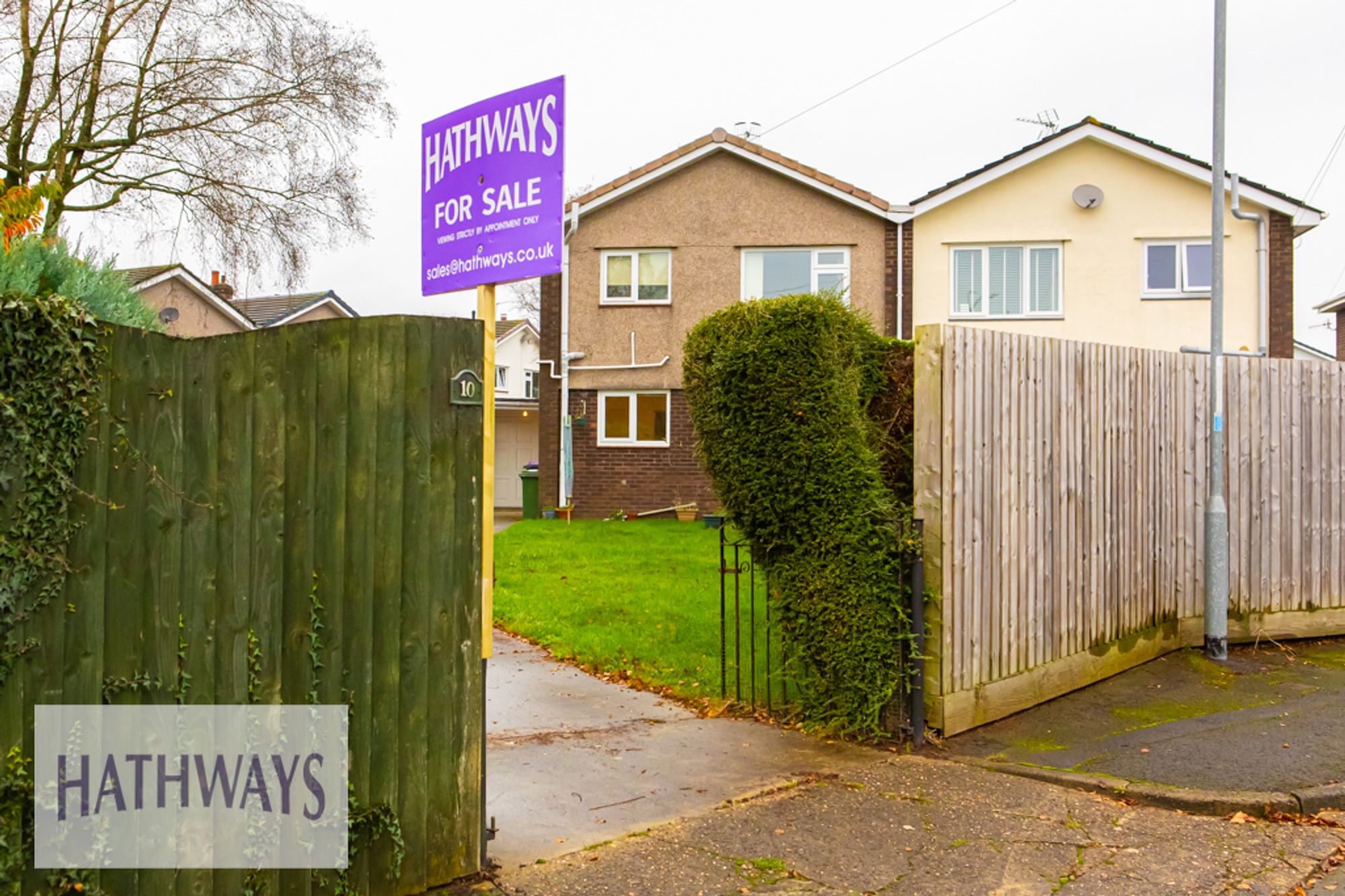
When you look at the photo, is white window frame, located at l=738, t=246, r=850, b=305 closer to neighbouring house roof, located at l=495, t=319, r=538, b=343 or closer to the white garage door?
the white garage door

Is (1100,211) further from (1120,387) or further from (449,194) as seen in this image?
(449,194)

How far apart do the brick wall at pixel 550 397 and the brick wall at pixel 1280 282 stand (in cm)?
1350

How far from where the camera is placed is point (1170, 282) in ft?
66.0

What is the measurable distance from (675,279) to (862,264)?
3.68 m

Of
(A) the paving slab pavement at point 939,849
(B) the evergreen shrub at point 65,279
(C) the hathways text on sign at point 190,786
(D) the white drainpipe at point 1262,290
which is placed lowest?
(A) the paving slab pavement at point 939,849

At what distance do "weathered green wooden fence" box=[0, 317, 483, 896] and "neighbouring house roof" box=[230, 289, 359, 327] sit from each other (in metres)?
33.1

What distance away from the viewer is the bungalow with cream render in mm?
19828

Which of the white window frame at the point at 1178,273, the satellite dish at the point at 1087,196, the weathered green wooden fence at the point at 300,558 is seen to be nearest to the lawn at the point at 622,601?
the weathered green wooden fence at the point at 300,558

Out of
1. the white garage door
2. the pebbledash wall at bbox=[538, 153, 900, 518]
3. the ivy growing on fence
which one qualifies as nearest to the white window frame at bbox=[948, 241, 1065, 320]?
the pebbledash wall at bbox=[538, 153, 900, 518]

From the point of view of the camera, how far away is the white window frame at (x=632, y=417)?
69.3 feet

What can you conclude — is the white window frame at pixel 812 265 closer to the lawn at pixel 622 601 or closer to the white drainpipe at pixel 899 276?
the white drainpipe at pixel 899 276

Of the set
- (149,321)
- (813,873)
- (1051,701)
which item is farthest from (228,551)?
(1051,701)

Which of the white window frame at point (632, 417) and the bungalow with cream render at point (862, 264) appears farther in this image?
the white window frame at point (632, 417)

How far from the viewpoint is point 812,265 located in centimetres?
2081
